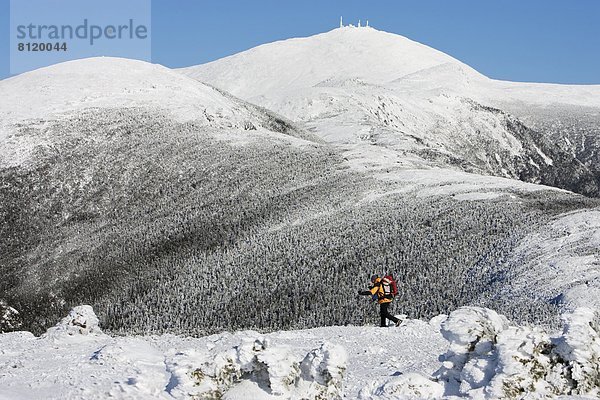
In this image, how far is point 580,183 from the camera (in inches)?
6393

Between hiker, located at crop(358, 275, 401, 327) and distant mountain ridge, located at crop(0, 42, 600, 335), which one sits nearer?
hiker, located at crop(358, 275, 401, 327)

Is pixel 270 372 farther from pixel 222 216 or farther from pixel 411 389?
pixel 222 216

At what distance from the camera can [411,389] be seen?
52.7 ft

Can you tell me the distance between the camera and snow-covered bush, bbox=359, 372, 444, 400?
15953 mm

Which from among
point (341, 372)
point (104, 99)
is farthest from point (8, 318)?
point (104, 99)

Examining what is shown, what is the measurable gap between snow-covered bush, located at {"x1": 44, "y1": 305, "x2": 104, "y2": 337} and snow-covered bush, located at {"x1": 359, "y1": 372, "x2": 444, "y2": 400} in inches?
601

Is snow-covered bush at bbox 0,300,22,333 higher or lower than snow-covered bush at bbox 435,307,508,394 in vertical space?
lower

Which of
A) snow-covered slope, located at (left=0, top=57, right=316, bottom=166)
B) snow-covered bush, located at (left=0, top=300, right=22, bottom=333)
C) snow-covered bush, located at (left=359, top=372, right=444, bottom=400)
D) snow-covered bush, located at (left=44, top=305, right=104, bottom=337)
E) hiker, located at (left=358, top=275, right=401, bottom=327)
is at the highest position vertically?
snow-covered slope, located at (left=0, top=57, right=316, bottom=166)

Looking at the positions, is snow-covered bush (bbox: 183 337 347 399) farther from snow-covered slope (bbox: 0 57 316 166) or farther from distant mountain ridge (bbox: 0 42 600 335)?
snow-covered slope (bbox: 0 57 316 166)

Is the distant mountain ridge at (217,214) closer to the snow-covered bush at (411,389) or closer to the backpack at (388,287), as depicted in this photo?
the backpack at (388,287)

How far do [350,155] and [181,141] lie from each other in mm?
23930

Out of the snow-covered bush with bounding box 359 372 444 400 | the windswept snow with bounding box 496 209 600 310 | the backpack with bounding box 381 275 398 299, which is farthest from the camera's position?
the windswept snow with bounding box 496 209 600 310

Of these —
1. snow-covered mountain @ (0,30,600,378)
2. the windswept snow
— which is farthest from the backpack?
the windswept snow

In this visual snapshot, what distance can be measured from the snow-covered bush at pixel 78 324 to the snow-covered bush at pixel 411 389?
15265mm
